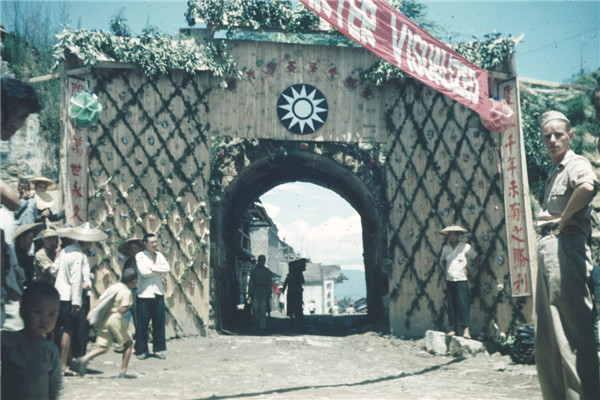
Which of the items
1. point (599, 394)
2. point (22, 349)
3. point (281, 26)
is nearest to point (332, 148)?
point (281, 26)

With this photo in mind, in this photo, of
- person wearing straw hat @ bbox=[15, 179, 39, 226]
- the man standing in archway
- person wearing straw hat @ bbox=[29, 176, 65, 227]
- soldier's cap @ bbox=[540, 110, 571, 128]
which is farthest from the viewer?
the man standing in archway

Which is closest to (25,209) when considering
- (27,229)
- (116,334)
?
(116,334)

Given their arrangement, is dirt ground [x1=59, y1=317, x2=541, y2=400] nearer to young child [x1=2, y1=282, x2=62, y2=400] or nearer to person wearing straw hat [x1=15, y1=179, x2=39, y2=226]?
person wearing straw hat [x1=15, y1=179, x2=39, y2=226]

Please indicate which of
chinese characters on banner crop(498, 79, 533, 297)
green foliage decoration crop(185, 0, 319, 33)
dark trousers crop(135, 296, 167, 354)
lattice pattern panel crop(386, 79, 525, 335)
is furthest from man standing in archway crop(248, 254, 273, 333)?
chinese characters on banner crop(498, 79, 533, 297)

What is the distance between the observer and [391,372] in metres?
6.72

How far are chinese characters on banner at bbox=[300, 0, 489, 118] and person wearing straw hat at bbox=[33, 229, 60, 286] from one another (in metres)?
3.42

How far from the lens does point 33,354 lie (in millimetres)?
2516

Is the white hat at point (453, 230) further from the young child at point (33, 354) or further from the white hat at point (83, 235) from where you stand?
the young child at point (33, 354)

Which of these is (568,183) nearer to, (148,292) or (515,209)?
(148,292)

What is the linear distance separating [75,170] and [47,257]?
117 inches

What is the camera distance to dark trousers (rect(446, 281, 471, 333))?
8.27 m

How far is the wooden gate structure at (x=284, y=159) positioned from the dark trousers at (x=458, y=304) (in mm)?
747

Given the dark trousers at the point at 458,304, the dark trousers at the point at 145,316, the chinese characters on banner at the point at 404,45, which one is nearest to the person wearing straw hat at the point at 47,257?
the dark trousers at the point at 145,316

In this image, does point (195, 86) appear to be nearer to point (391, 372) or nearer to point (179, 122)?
point (179, 122)
